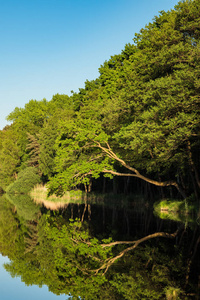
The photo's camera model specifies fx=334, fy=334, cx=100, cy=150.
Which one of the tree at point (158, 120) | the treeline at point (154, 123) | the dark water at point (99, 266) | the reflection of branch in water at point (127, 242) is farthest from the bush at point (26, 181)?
the reflection of branch in water at point (127, 242)

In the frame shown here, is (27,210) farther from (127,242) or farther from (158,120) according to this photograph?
(127,242)

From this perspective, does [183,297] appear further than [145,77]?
No

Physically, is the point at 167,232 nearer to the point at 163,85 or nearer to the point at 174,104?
the point at 174,104

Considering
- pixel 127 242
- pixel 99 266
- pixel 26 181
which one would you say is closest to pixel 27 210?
pixel 127 242

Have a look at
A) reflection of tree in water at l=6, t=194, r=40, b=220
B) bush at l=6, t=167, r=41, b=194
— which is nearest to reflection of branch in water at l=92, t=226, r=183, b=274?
reflection of tree in water at l=6, t=194, r=40, b=220

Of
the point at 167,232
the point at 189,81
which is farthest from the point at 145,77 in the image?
the point at 167,232

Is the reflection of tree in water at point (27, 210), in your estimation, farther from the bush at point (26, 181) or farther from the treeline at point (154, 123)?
the bush at point (26, 181)

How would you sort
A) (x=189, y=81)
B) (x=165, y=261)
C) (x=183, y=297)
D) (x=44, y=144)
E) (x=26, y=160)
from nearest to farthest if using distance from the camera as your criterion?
1. (x=183, y=297)
2. (x=165, y=261)
3. (x=189, y=81)
4. (x=44, y=144)
5. (x=26, y=160)

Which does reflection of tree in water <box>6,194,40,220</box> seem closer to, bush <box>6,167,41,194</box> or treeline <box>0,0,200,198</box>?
treeline <box>0,0,200,198</box>

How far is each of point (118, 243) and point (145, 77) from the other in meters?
16.2

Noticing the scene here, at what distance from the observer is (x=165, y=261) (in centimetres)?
909

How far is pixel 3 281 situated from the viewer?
310 inches

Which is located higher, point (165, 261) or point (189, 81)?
point (189, 81)

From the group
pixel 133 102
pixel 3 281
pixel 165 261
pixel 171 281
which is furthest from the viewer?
pixel 133 102
